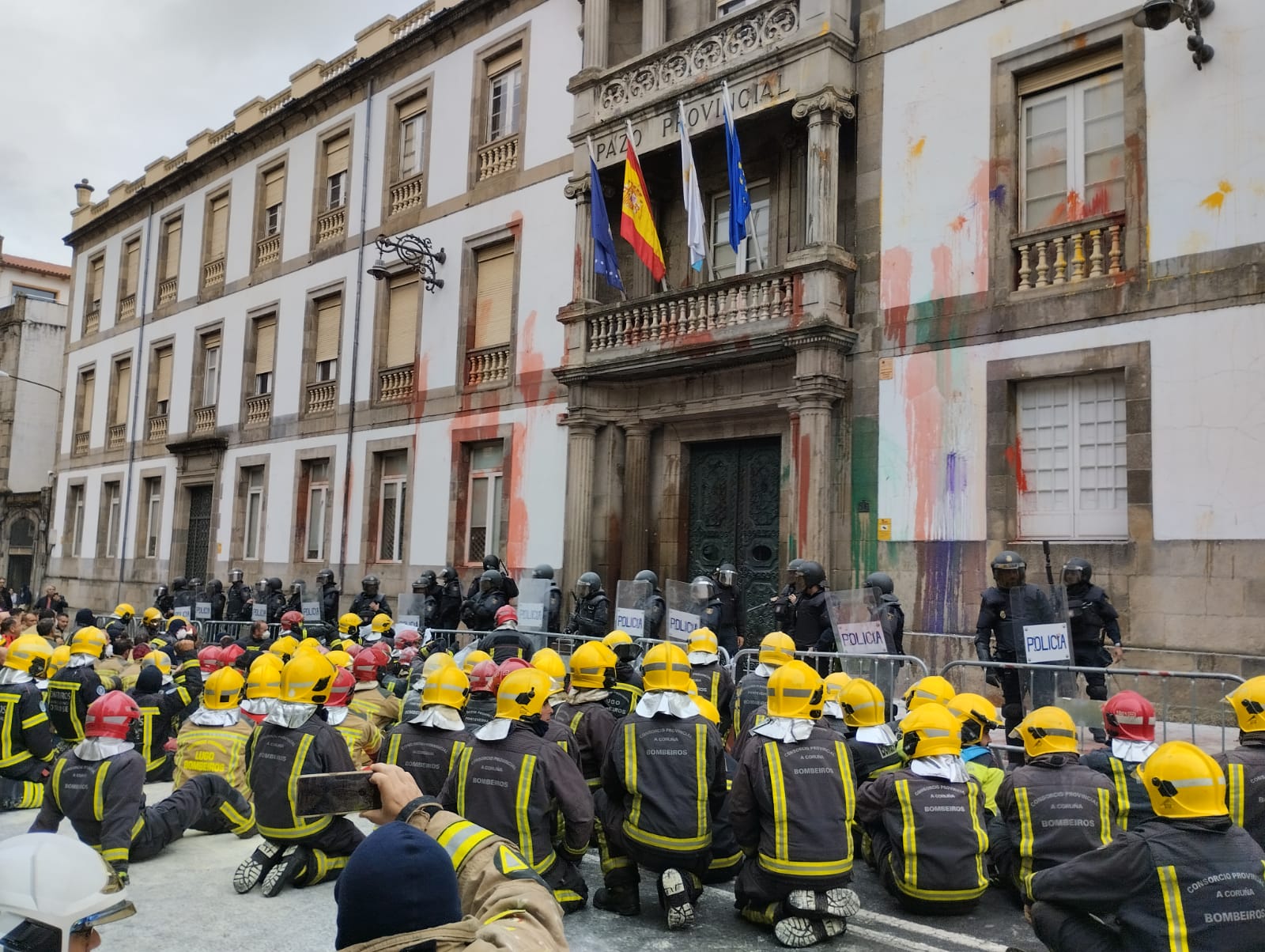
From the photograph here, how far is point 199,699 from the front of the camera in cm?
958

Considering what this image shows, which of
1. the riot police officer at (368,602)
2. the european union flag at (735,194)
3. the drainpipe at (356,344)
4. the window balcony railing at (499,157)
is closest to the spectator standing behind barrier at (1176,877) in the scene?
the european union flag at (735,194)

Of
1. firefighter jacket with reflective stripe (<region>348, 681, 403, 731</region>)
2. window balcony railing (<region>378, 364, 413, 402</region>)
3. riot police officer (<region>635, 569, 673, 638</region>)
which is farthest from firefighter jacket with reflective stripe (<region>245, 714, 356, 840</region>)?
window balcony railing (<region>378, 364, 413, 402</region>)

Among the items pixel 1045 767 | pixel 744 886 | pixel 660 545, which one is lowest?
pixel 744 886

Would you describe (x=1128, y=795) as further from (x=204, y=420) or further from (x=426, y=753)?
(x=204, y=420)

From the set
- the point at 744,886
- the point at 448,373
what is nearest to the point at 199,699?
the point at 744,886

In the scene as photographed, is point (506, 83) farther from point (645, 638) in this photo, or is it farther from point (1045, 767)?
point (1045, 767)

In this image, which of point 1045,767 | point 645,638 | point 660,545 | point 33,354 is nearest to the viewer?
point 1045,767

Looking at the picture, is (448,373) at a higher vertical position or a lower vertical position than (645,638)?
higher

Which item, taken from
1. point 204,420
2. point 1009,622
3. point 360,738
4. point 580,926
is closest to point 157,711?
point 360,738

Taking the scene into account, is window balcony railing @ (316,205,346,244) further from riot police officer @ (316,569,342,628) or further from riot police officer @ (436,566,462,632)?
riot police officer @ (436,566,462,632)

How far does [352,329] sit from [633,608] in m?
13.0

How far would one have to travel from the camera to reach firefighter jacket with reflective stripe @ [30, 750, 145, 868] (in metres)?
5.98

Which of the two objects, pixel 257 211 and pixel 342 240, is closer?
pixel 342 240

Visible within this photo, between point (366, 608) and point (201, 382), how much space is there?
13799 mm
